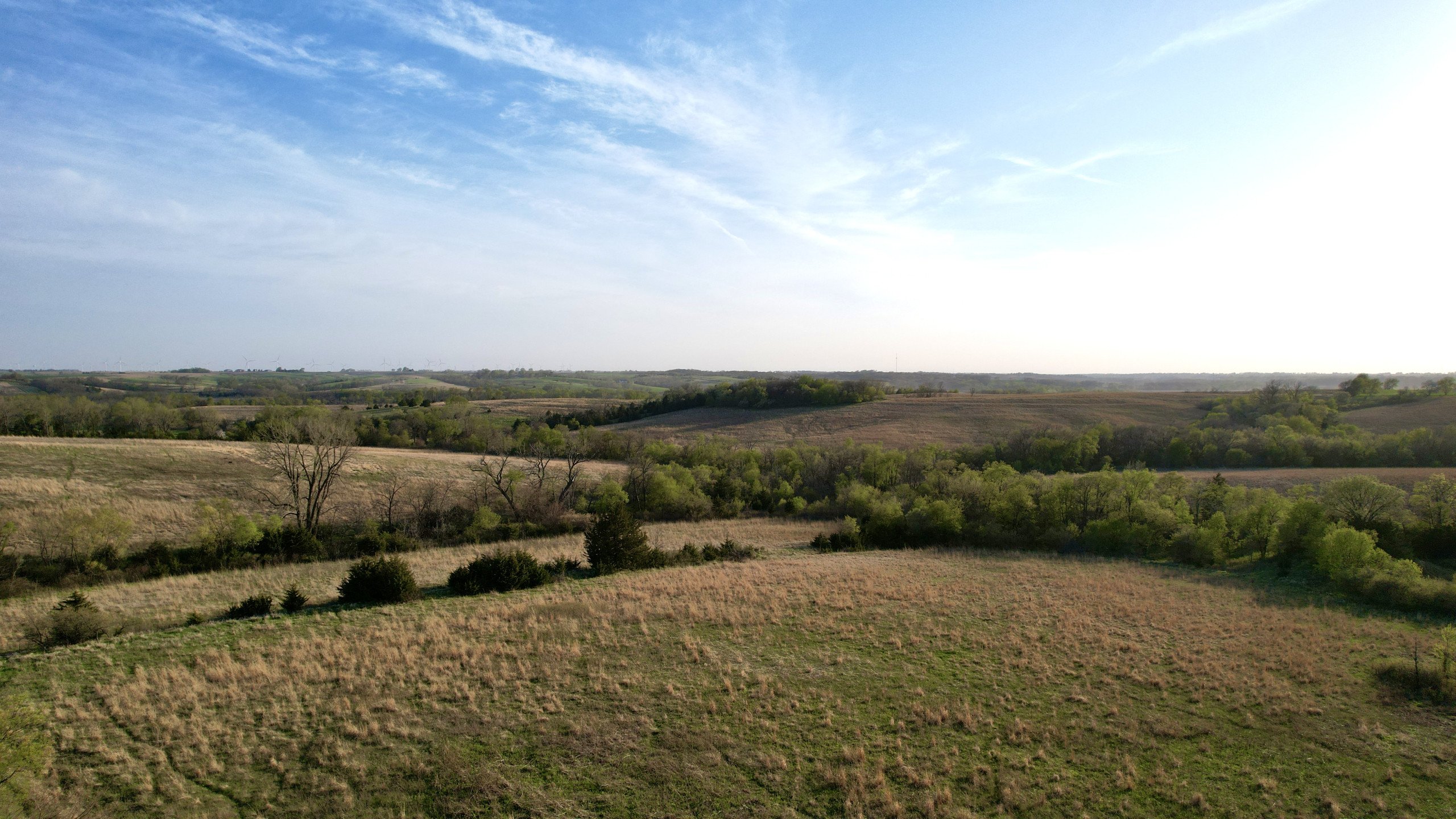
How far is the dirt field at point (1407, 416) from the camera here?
200ft

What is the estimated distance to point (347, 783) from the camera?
34.9ft

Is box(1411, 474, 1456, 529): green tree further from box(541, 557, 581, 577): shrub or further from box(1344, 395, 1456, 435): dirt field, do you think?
box(541, 557, 581, 577): shrub

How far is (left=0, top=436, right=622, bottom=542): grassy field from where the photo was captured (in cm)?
3303

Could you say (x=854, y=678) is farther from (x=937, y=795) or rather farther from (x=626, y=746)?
(x=626, y=746)

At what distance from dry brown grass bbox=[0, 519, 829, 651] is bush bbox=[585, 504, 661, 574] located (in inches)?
148

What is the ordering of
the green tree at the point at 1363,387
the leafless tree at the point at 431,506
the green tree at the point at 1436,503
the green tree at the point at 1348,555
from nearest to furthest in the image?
the green tree at the point at 1348,555, the green tree at the point at 1436,503, the leafless tree at the point at 431,506, the green tree at the point at 1363,387

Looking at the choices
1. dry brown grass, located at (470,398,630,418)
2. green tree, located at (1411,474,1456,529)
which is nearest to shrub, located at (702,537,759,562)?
green tree, located at (1411,474,1456,529)

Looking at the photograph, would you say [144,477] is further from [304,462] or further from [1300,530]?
[1300,530]

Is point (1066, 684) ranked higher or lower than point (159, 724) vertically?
lower

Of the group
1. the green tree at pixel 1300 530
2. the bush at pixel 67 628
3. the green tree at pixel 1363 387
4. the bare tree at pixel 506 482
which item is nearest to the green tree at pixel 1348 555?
the green tree at pixel 1300 530

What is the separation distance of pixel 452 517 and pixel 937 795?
122 ft

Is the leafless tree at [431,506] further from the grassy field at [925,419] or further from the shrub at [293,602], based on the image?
the grassy field at [925,419]

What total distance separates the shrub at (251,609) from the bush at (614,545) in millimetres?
12508


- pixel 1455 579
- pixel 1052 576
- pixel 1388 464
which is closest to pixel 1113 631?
pixel 1052 576
